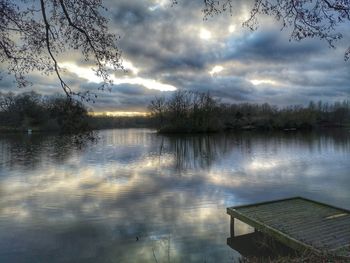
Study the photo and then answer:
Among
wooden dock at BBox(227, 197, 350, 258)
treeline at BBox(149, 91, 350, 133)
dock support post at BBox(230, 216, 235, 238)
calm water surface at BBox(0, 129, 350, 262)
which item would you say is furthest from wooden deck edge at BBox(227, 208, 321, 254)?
treeline at BBox(149, 91, 350, 133)

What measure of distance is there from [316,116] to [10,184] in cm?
9499

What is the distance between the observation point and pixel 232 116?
86188 mm

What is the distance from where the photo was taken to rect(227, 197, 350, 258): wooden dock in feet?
23.3

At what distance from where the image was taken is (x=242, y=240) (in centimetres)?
903

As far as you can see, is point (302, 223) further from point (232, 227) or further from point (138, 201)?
point (138, 201)

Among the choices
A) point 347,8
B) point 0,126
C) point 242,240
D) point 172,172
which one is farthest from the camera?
point 0,126

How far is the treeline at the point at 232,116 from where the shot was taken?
6838cm

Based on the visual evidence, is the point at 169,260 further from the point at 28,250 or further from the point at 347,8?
the point at 347,8

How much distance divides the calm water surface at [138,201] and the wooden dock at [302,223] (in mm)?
1010

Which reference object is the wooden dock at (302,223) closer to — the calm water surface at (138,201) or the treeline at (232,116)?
the calm water surface at (138,201)

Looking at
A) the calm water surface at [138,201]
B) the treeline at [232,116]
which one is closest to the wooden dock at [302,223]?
the calm water surface at [138,201]

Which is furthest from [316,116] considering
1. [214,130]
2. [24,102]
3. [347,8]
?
[347,8]

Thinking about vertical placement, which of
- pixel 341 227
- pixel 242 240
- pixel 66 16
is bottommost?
pixel 242 240

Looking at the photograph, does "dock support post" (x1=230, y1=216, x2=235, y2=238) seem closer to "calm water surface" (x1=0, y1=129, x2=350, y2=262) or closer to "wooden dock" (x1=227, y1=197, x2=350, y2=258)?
"wooden dock" (x1=227, y1=197, x2=350, y2=258)
